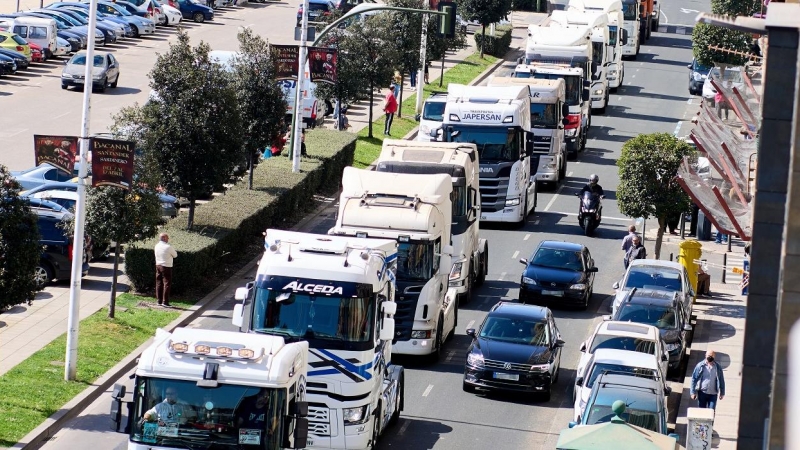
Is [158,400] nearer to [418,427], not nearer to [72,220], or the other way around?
[418,427]

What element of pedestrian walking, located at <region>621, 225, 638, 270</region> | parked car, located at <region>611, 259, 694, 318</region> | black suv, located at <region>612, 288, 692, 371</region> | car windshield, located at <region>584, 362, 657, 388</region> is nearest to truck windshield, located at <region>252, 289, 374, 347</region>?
car windshield, located at <region>584, 362, 657, 388</region>

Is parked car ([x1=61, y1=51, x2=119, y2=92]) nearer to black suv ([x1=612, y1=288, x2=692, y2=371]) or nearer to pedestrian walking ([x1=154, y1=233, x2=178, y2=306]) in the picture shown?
pedestrian walking ([x1=154, y1=233, x2=178, y2=306])

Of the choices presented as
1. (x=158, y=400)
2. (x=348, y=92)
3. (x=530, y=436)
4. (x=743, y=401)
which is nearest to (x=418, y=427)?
(x=530, y=436)

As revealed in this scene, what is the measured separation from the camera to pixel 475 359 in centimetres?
2795

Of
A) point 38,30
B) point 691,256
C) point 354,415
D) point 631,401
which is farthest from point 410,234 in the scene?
point 38,30

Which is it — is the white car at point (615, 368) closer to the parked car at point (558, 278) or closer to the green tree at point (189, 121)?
the parked car at point (558, 278)

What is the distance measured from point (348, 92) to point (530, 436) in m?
27.7

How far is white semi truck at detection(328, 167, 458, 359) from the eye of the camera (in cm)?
2883

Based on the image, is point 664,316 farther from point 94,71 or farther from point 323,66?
point 94,71

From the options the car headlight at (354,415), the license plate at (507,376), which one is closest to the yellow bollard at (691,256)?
the license plate at (507,376)

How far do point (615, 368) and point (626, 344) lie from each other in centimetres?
199

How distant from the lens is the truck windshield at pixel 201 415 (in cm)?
1850

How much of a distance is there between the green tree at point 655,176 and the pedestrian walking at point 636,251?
0.95 meters

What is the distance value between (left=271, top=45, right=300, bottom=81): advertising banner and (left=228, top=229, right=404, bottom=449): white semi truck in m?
19.7
